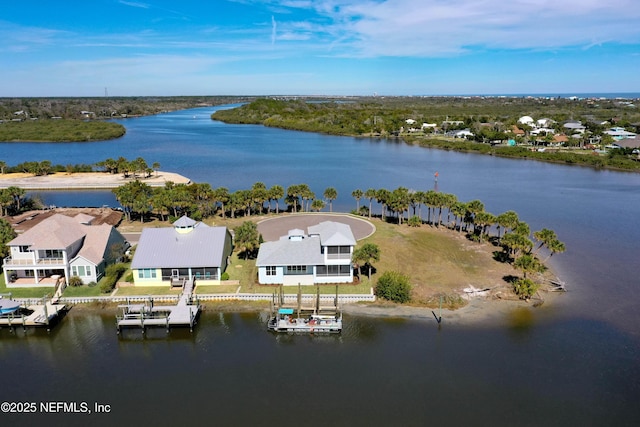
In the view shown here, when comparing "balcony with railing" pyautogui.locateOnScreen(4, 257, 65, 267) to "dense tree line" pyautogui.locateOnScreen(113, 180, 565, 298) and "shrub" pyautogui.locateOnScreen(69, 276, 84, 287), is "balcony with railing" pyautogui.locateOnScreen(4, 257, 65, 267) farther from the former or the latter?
"dense tree line" pyautogui.locateOnScreen(113, 180, 565, 298)

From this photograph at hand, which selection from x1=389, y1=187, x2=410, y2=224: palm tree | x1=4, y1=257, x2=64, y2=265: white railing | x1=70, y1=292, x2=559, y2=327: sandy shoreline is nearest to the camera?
x1=70, y1=292, x2=559, y2=327: sandy shoreline

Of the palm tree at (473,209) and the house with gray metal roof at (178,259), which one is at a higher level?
the palm tree at (473,209)

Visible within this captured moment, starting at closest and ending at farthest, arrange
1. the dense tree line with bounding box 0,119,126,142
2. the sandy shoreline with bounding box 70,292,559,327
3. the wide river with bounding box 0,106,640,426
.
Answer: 1. the wide river with bounding box 0,106,640,426
2. the sandy shoreline with bounding box 70,292,559,327
3. the dense tree line with bounding box 0,119,126,142

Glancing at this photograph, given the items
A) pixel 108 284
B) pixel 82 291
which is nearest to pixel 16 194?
pixel 82 291

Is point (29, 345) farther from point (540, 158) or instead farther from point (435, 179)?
point (540, 158)

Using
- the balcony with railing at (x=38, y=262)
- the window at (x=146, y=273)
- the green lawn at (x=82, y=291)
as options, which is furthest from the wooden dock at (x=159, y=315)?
the balcony with railing at (x=38, y=262)

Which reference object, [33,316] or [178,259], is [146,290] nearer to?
[178,259]

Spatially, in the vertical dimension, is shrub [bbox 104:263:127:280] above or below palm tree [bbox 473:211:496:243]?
below

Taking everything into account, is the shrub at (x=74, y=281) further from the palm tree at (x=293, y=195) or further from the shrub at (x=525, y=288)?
the shrub at (x=525, y=288)

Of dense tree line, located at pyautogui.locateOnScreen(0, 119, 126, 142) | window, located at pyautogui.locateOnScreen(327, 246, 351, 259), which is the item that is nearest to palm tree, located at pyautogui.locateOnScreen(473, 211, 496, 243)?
window, located at pyautogui.locateOnScreen(327, 246, 351, 259)
